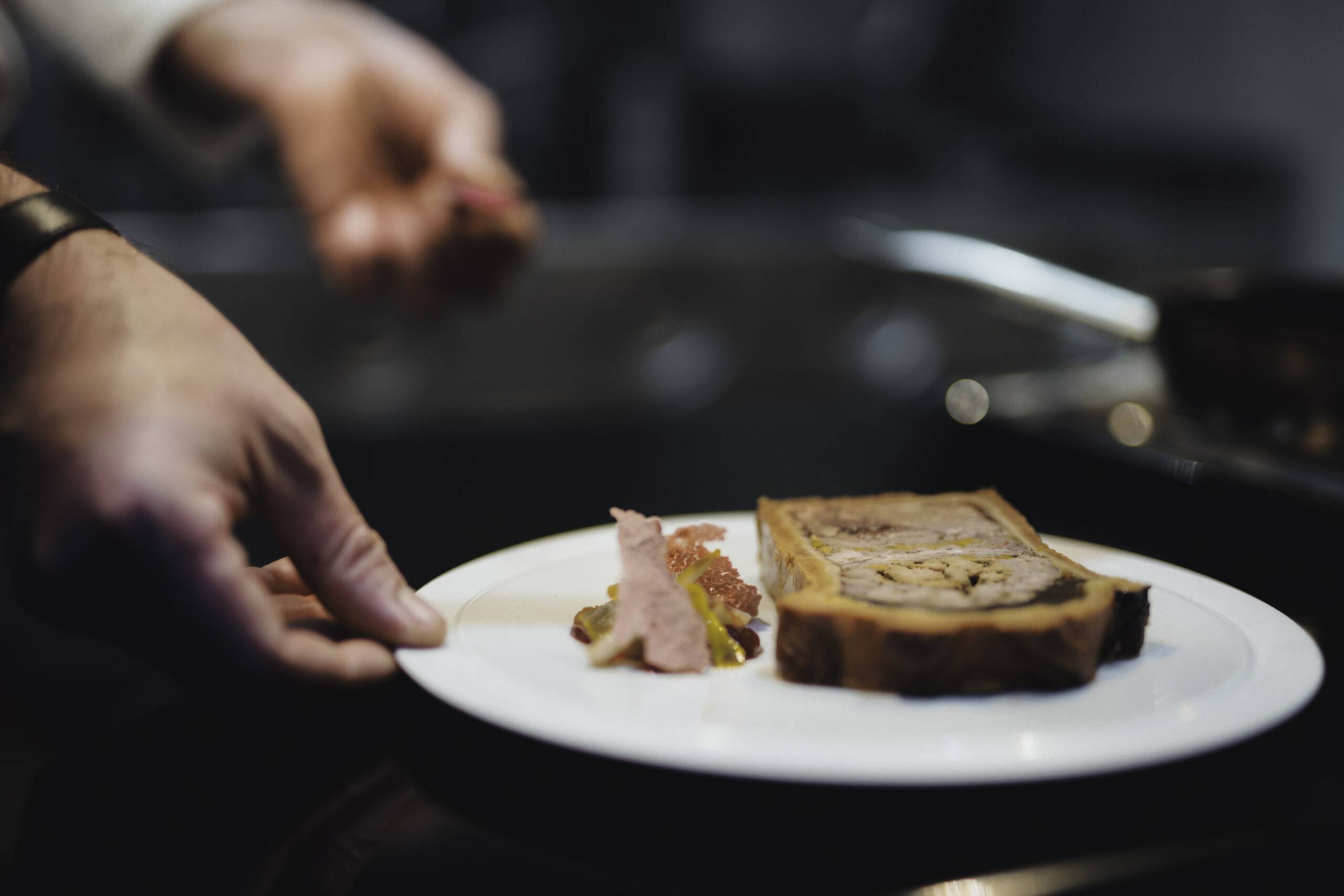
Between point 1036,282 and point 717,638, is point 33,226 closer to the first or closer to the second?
point 717,638

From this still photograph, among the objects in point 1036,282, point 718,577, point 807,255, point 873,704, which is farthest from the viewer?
point 807,255

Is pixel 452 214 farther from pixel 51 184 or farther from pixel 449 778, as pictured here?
pixel 449 778

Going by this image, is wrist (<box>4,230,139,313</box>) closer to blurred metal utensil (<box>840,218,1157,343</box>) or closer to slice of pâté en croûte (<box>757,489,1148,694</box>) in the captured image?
slice of pâté en croûte (<box>757,489,1148,694</box>)

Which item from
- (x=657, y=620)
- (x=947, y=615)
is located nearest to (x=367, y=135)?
(x=657, y=620)

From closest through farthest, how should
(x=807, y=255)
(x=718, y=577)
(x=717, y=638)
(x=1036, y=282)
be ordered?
(x=717, y=638)
(x=718, y=577)
(x=1036, y=282)
(x=807, y=255)

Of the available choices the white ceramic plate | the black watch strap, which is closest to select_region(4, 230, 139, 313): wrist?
the black watch strap

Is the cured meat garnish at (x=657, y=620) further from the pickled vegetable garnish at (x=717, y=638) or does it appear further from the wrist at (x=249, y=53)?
the wrist at (x=249, y=53)

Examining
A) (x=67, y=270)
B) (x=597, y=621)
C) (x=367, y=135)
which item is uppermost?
(x=367, y=135)

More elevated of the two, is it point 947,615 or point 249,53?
point 249,53
